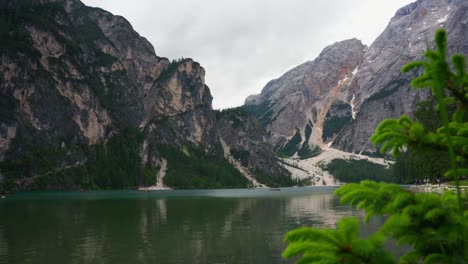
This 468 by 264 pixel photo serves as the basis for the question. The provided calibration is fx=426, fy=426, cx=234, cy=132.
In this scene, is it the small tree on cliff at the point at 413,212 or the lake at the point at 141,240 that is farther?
the lake at the point at 141,240

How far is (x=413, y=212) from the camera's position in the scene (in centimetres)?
759

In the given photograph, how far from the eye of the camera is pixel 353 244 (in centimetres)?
710

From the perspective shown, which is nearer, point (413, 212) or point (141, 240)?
point (413, 212)

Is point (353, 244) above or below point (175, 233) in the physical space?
above

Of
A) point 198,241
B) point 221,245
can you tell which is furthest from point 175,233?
point 221,245

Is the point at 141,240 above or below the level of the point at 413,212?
below

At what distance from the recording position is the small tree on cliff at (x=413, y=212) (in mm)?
7195

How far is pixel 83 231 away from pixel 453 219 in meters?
62.7

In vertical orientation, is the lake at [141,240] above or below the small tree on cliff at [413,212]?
below

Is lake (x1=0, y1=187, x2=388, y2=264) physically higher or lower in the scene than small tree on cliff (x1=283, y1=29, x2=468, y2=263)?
lower

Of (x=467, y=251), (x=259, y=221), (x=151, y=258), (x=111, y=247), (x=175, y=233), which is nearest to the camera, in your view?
(x=467, y=251)

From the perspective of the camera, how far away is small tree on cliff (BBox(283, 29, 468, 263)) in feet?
23.6

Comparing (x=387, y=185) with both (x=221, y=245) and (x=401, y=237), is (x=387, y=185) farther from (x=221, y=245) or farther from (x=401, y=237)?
(x=221, y=245)

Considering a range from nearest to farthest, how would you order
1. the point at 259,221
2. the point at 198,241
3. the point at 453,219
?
the point at 453,219 → the point at 198,241 → the point at 259,221
